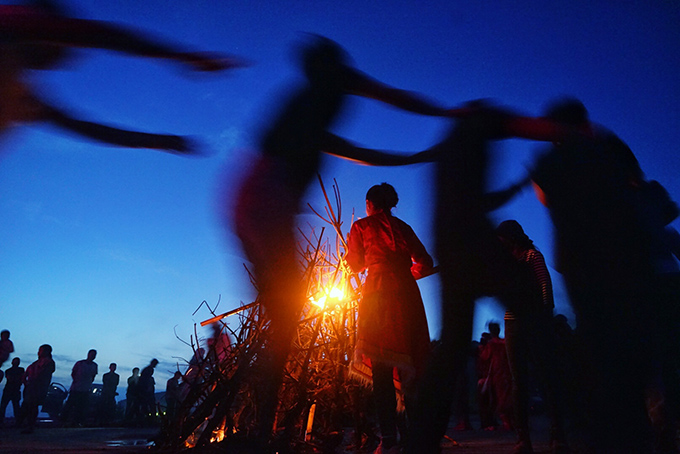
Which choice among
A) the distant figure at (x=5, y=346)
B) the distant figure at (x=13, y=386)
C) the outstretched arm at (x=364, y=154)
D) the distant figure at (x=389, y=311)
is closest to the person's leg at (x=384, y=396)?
the distant figure at (x=389, y=311)

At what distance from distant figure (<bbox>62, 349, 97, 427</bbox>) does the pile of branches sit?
8992 mm

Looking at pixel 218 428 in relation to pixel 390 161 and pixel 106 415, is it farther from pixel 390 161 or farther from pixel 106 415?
pixel 106 415

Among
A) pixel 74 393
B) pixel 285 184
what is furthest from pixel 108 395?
pixel 285 184

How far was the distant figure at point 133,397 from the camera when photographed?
12.1 meters

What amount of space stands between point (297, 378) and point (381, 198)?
145cm

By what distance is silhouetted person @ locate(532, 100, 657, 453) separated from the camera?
2365 mm

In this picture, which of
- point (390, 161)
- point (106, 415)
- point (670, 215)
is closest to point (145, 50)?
point (390, 161)

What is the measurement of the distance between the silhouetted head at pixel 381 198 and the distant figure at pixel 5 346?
32.6 ft

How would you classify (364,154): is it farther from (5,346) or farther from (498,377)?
(5,346)

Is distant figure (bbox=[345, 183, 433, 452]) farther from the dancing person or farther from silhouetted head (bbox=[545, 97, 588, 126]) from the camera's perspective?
the dancing person

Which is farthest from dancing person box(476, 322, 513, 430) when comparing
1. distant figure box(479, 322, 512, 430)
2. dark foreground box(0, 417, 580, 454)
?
dark foreground box(0, 417, 580, 454)

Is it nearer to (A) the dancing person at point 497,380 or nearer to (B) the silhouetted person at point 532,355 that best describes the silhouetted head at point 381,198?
(B) the silhouetted person at point 532,355

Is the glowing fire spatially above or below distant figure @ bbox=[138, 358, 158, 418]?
above

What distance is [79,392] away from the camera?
35.0 ft
